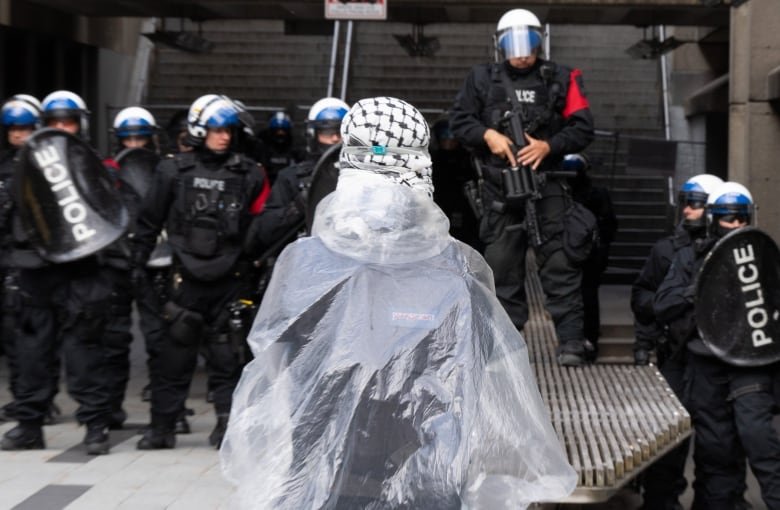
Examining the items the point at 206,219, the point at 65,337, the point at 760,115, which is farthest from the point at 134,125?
the point at 760,115

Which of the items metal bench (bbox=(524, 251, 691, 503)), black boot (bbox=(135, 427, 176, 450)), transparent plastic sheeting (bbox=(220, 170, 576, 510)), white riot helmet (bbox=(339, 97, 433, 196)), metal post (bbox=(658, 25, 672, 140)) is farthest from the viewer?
metal post (bbox=(658, 25, 672, 140))

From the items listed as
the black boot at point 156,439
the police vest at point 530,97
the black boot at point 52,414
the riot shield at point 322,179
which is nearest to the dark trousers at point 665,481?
the police vest at point 530,97

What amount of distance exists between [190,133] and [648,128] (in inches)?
465

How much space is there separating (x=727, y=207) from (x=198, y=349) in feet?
9.57

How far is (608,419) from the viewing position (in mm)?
5664

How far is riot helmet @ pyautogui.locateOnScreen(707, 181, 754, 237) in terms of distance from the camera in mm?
7219

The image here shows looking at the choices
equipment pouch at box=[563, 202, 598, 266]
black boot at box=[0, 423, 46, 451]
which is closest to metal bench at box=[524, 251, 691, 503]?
equipment pouch at box=[563, 202, 598, 266]

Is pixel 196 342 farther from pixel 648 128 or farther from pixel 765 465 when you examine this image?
pixel 648 128

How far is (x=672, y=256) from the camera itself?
25.3 ft

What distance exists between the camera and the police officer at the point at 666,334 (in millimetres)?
7047

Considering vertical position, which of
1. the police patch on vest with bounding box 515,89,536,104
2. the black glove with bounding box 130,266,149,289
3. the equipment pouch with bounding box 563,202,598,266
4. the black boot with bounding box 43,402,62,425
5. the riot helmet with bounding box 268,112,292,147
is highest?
the riot helmet with bounding box 268,112,292,147

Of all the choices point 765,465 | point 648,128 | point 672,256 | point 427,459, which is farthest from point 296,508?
point 648,128

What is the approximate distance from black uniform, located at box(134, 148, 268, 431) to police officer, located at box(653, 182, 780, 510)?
226 centimetres

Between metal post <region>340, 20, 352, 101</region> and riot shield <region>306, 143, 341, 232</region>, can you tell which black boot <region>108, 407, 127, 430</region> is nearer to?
riot shield <region>306, 143, 341, 232</region>
